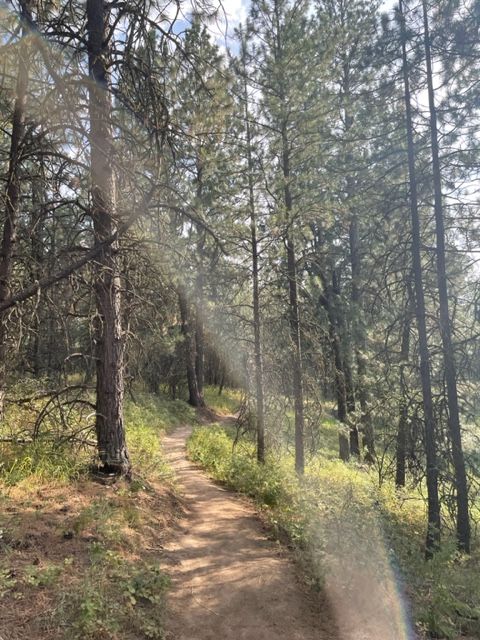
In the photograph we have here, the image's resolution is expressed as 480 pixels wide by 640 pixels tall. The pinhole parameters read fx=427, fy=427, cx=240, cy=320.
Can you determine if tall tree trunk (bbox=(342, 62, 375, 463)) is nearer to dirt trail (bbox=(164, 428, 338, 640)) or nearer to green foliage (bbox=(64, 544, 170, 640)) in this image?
dirt trail (bbox=(164, 428, 338, 640))

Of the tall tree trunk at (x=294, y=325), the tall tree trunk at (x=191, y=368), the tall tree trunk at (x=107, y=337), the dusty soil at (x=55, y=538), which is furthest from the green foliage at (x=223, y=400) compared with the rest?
the dusty soil at (x=55, y=538)

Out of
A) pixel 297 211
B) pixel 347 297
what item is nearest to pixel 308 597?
pixel 297 211

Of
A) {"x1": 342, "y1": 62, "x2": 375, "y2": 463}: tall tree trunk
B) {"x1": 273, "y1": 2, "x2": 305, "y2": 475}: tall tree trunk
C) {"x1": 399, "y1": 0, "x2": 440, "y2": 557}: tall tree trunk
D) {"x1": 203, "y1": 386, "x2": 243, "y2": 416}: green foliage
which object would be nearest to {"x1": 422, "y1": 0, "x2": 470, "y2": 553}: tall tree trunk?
{"x1": 399, "y1": 0, "x2": 440, "y2": 557}: tall tree trunk

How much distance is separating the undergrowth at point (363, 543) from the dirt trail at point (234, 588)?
33 centimetres

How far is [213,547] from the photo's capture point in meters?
5.47

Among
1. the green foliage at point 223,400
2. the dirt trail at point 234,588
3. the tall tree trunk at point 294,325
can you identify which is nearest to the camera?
the dirt trail at point 234,588

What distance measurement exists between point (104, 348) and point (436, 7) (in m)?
8.41

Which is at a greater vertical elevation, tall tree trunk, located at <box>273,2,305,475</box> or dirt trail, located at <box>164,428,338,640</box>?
tall tree trunk, located at <box>273,2,305,475</box>

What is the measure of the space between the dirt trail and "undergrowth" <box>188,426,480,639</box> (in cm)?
33

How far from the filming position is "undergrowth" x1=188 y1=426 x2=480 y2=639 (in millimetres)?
4621

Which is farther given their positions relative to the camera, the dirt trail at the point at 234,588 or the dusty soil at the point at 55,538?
the dirt trail at the point at 234,588

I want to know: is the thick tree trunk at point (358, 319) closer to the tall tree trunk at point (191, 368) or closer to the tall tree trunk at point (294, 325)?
the tall tree trunk at point (294, 325)

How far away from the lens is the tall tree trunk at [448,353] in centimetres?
738

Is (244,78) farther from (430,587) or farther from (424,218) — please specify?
(430,587)
